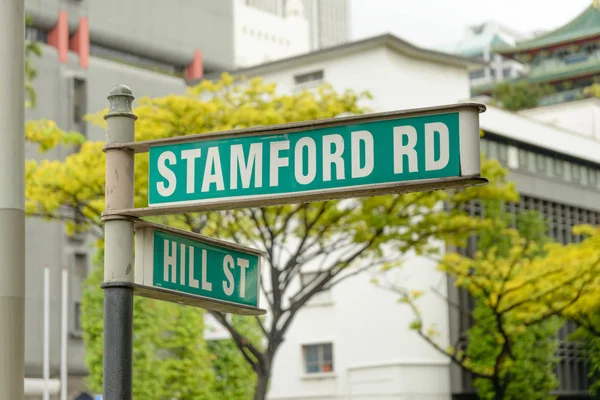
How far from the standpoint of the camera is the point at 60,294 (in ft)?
156

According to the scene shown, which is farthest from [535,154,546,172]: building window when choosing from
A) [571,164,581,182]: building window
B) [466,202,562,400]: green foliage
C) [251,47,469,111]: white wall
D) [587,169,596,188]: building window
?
[466,202,562,400]: green foliage

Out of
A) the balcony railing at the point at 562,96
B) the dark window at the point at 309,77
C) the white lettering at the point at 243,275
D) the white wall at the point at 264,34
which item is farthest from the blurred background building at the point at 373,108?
the white wall at the point at 264,34

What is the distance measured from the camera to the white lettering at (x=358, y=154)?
16.0 feet

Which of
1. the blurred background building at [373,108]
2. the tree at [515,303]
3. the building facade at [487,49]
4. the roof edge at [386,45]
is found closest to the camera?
the tree at [515,303]

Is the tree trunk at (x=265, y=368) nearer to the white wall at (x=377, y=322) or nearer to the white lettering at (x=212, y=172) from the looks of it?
the white wall at (x=377, y=322)

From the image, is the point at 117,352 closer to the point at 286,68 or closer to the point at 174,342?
the point at 174,342

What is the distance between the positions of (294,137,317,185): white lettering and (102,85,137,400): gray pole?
A: 0.79 metres

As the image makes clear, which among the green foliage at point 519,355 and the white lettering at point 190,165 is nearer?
the white lettering at point 190,165

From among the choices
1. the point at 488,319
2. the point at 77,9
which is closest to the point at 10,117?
the point at 488,319

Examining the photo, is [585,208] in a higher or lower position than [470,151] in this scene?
higher

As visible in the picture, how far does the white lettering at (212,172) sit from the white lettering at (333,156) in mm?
461

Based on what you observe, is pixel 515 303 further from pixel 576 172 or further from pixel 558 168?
pixel 576 172

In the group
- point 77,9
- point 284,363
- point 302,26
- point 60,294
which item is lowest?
point 284,363

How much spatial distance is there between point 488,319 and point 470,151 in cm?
3517
